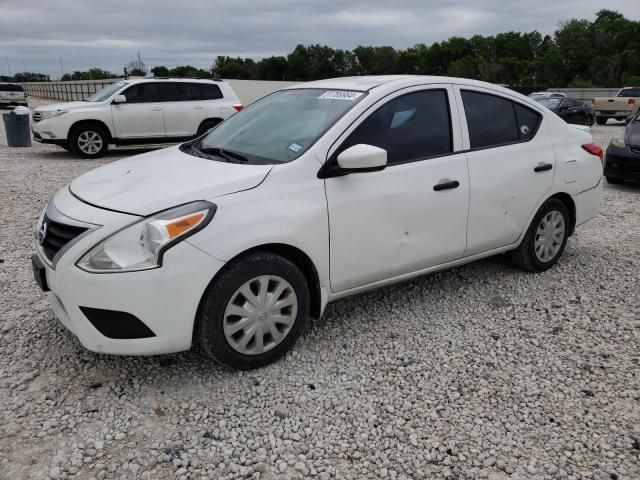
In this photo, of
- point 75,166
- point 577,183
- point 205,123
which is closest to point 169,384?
point 577,183

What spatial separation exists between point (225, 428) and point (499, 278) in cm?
292

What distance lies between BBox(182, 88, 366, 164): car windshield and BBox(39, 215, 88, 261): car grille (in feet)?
3.47

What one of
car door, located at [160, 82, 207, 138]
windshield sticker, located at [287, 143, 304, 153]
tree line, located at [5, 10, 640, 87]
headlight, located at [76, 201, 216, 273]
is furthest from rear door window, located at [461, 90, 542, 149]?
tree line, located at [5, 10, 640, 87]

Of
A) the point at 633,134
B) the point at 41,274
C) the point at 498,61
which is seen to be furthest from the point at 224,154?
the point at 498,61

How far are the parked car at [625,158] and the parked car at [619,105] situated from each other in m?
16.7

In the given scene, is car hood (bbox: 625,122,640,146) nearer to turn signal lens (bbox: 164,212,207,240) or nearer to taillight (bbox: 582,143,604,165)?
taillight (bbox: 582,143,604,165)

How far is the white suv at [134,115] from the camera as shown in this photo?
11766 millimetres

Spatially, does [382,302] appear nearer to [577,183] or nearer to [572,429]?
[572,429]

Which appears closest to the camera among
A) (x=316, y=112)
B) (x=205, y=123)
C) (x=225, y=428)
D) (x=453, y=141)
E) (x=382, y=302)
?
(x=225, y=428)

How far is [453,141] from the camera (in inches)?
159

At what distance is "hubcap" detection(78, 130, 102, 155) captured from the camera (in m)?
11.9

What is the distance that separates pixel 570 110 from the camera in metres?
20.6

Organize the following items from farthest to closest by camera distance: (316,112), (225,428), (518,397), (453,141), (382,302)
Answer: (382,302) → (453,141) → (316,112) → (518,397) → (225,428)

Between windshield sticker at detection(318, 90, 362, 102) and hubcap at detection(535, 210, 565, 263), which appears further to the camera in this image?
hubcap at detection(535, 210, 565, 263)
